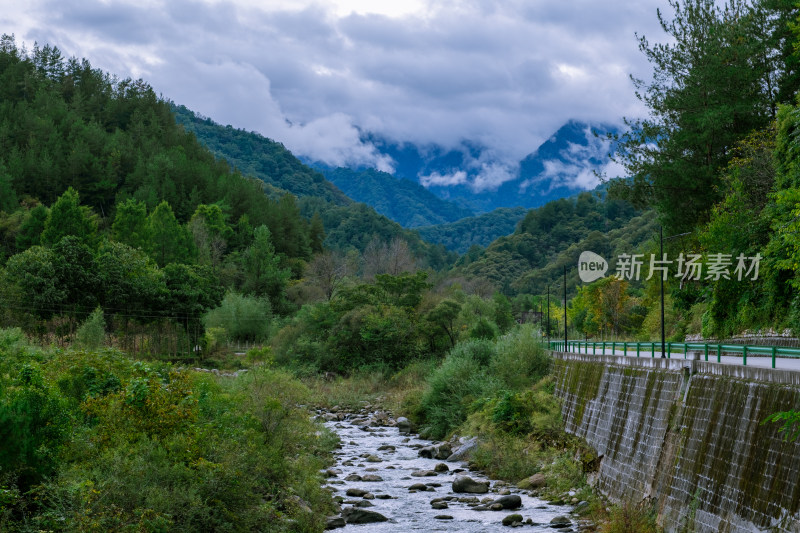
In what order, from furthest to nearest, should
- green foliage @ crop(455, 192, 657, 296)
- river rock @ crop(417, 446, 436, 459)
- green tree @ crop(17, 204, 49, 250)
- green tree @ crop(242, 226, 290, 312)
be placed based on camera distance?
green foliage @ crop(455, 192, 657, 296) < green tree @ crop(242, 226, 290, 312) < green tree @ crop(17, 204, 49, 250) < river rock @ crop(417, 446, 436, 459)

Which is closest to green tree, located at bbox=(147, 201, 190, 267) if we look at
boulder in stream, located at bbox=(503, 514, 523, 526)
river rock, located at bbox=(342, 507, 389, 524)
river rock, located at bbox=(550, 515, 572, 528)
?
river rock, located at bbox=(342, 507, 389, 524)

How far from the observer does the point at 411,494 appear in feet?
78.4

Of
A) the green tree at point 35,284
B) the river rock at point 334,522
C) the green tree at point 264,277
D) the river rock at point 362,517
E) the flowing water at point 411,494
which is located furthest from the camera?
the green tree at point 264,277

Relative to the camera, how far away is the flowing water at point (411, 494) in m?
19.7

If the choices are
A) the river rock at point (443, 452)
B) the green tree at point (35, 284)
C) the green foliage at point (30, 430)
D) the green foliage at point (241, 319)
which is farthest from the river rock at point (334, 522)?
the green foliage at point (241, 319)

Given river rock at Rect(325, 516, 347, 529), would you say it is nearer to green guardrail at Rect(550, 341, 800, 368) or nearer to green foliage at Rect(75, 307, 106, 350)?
green guardrail at Rect(550, 341, 800, 368)

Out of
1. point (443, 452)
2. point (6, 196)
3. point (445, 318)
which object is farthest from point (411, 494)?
point (6, 196)

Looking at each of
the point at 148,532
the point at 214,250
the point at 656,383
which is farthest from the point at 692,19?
the point at 214,250

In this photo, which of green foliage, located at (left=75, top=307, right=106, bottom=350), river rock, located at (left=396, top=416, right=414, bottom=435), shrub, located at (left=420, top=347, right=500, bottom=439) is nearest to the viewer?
shrub, located at (left=420, top=347, right=500, bottom=439)

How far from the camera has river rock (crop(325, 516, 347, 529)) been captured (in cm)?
1947

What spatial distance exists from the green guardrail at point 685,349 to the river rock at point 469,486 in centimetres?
689

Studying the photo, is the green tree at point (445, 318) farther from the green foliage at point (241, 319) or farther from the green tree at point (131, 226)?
the green tree at point (131, 226)

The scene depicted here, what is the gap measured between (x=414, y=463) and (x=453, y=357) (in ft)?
41.1

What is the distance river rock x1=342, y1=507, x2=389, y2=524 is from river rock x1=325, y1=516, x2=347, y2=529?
290mm
